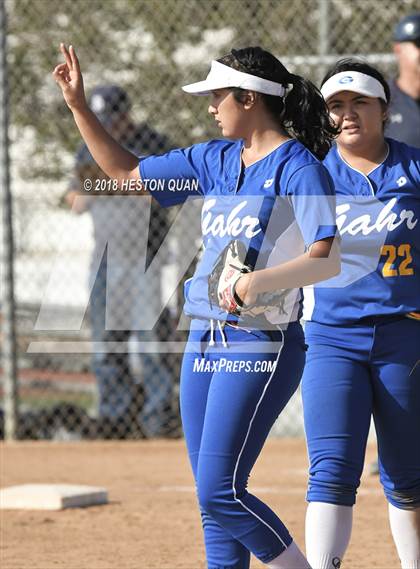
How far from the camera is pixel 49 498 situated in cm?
630

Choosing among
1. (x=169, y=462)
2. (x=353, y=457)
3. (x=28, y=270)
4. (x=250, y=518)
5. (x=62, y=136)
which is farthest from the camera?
(x=62, y=136)

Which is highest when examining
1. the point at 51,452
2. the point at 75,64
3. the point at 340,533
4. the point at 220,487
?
the point at 75,64

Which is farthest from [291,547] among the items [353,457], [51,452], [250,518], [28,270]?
[28,270]

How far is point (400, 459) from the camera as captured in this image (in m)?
4.20

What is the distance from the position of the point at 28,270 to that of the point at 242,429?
6509 mm

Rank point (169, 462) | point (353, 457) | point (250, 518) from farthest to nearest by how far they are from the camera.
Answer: point (169, 462)
point (353, 457)
point (250, 518)

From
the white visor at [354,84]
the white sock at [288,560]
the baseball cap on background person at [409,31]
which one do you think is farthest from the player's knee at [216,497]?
the baseball cap on background person at [409,31]

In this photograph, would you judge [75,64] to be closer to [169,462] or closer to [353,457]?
[353,457]

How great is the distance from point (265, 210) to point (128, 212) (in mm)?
5288

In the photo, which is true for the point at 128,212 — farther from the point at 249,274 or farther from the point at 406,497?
the point at 249,274

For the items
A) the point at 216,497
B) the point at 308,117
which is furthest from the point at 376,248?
the point at 216,497

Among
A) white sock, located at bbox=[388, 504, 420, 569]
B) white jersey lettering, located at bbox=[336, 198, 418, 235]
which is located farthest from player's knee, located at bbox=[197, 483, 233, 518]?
white jersey lettering, located at bbox=[336, 198, 418, 235]

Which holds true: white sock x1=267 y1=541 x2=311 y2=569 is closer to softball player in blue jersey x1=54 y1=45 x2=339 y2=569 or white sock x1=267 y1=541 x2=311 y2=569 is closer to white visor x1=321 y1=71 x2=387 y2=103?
softball player in blue jersey x1=54 y1=45 x2=339 y2=569

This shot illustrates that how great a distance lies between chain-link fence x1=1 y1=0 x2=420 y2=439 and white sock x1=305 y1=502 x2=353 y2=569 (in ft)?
13.8
